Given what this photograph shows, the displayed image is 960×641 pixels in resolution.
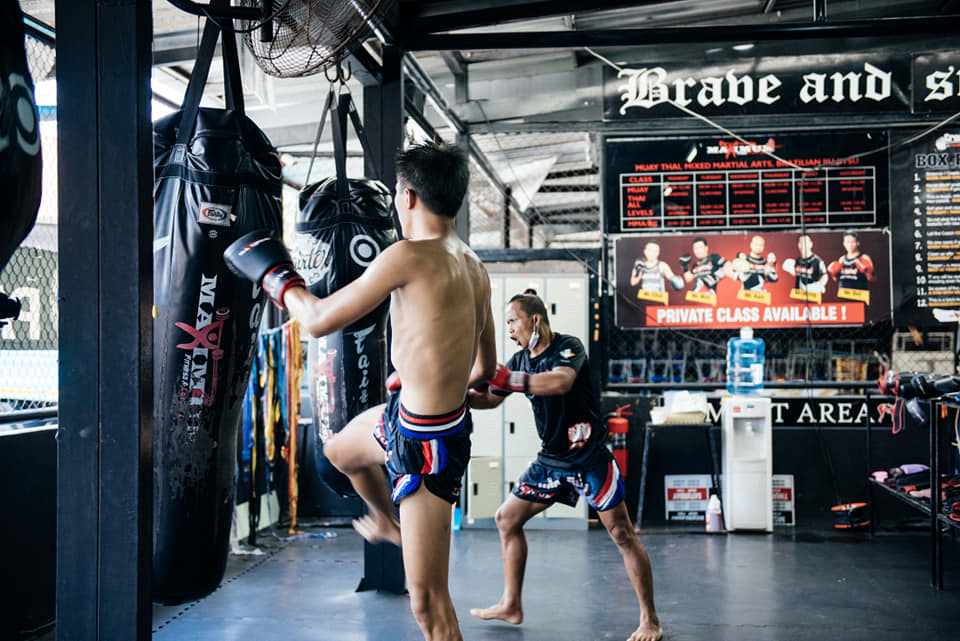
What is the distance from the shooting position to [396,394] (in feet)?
10.4

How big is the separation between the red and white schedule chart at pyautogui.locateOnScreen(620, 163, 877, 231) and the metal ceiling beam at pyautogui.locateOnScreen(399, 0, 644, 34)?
127 inches

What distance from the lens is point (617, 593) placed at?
518 cm

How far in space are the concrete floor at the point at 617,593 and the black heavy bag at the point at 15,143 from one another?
2.96m

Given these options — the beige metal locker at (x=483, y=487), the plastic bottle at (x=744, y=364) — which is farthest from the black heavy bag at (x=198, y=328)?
the plastic bottle at (x=744, y=364)

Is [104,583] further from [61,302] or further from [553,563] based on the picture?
[553,563]

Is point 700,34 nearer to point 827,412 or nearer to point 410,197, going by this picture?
point 410,197

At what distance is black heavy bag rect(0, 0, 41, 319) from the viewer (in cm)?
188

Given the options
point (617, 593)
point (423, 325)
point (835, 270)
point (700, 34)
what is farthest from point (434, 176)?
point (835, 270)

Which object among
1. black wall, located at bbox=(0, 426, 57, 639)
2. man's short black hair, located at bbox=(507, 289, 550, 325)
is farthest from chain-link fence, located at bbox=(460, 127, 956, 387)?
black wall, located at bbox=(0, 426, 57, 639)

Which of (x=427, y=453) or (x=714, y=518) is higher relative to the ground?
(x=427, y=453)

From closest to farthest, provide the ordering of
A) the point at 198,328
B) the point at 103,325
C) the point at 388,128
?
the point at 103,325
the point at 198,328
the point at 388,128

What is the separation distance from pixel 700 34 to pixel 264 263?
3.12 meters

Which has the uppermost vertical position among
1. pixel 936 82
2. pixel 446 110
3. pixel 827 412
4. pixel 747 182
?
pixel 936 82

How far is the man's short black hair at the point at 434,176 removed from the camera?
9.58ft
